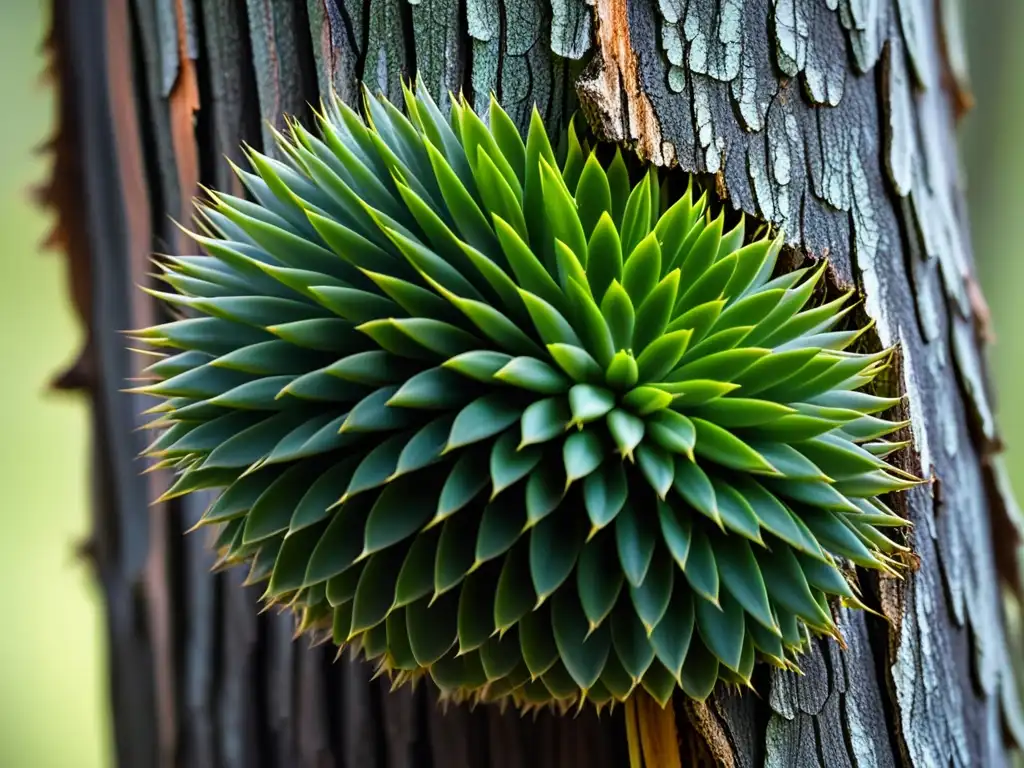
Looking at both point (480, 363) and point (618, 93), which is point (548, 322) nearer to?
point (480, 363)

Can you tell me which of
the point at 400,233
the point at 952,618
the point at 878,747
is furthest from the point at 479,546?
the point at 952,618

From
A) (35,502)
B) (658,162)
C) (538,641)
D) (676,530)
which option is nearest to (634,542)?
(676,530)

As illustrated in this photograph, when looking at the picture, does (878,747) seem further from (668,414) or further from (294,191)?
(294,191)

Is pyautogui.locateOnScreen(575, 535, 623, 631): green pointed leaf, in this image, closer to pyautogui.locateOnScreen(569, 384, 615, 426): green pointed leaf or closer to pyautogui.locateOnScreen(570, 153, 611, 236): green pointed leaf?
pyautogui.locateOnScreen(569, 384, 615, 426): green pointed leaf

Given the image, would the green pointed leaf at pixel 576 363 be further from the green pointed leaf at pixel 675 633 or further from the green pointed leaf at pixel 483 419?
the green pointed leaf at pixel 675 633

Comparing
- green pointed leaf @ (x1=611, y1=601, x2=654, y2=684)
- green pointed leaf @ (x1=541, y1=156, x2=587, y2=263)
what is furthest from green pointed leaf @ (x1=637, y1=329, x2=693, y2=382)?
green pointed leaf @ (x1=611, y1=601, x2=654, y2=684)

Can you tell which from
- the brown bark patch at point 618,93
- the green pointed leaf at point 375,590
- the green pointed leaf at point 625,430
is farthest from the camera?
the brown bark patch at point 618,93

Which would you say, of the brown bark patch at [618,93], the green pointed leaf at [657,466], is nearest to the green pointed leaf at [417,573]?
the green pointed leaf at [657,466]
